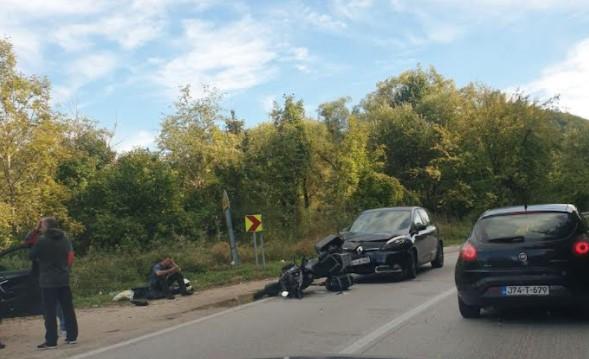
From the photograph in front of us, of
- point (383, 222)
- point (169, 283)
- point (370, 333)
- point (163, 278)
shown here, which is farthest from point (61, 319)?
point (383, 222)

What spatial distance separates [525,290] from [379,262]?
19.2ft

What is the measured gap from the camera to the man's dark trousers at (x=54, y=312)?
869cm

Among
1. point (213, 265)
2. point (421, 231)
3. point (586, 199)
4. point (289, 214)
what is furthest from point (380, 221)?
point (586, 199)

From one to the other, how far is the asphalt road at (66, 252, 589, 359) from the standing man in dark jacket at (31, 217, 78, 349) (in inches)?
40.7

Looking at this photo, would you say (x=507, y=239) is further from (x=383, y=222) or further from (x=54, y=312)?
(x=383, y=222)

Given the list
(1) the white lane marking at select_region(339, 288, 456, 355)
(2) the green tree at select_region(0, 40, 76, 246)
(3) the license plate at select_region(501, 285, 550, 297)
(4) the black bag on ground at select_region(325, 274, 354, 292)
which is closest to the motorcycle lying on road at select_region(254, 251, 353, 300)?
(4) the black bag on ground at select_region(325, 274, 354, 292)

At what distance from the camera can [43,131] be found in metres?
38.6

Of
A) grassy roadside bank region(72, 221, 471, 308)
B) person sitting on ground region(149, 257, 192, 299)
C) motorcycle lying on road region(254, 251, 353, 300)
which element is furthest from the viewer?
grassy roadside bank region(72, 221, 471, 308)

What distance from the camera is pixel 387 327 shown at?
8.45m

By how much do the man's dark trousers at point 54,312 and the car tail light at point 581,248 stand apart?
6.85 m

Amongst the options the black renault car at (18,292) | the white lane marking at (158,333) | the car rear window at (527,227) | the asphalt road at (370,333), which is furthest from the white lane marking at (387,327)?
the black renault car at (18,292)

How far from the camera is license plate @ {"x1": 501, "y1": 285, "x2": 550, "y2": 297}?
802 centimetres

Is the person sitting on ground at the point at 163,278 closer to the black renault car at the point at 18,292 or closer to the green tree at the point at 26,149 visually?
the black renault car at the point at 18,292

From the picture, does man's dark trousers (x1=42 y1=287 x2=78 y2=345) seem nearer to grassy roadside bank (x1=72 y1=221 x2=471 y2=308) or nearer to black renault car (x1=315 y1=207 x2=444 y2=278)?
grassy roadside bank (x1=72 y1=221 x2=471 y2=308)
